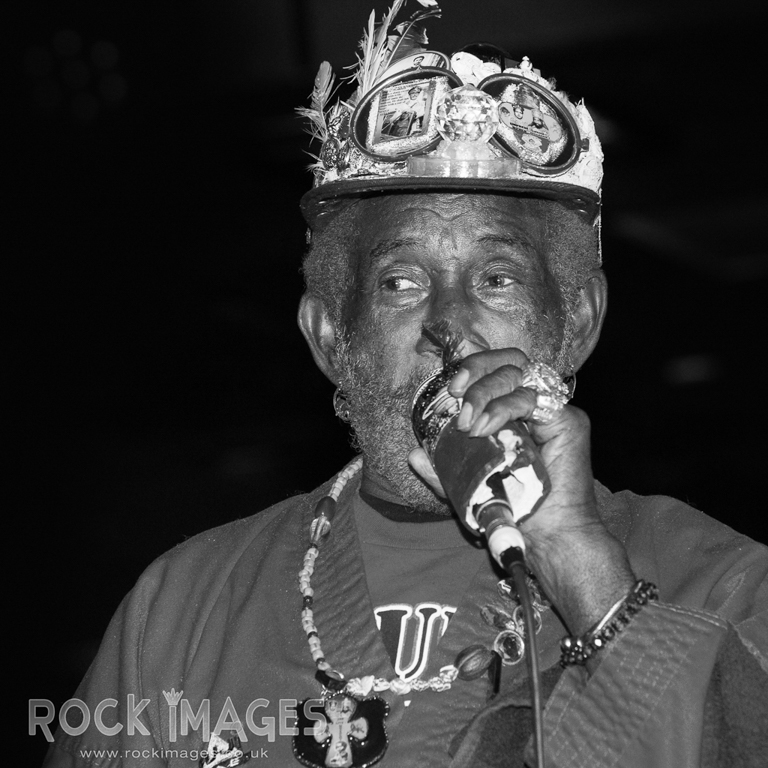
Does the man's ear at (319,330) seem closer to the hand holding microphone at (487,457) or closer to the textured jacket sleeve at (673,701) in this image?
the hand holding microphone at (487,457)

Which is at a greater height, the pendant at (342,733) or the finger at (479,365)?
the finger at (479,365)

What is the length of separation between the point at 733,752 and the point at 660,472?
2599 mm

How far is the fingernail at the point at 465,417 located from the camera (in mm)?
1751

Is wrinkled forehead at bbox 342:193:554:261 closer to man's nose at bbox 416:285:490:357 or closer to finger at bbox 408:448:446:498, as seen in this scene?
man's nose at bbox 416:285:490:357

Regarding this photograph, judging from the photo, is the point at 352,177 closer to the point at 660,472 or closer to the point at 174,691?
the point at 174,691

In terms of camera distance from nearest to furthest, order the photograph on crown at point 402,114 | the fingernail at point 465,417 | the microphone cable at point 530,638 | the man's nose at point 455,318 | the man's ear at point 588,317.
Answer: the microphone cable at point 530,638 → the fingernail at point 465,417 → the man's nose at point 455,318 → the photograph on crown at point 402,114 → the man's ear at point 588,317

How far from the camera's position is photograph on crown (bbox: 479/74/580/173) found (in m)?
2.58

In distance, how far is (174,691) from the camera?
240 cm

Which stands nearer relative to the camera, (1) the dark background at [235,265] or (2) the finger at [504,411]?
(2) the finger at [504,411]

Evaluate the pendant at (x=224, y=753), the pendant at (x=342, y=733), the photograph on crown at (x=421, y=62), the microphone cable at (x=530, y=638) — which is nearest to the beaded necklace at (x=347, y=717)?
the pendant at (x=342, y=733)

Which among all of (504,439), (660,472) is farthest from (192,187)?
(504,439)

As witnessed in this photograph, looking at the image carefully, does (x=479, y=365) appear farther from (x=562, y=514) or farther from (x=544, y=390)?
(x=562, y=514)

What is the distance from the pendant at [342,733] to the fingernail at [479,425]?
0.64 metres

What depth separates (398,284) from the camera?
102 inches
